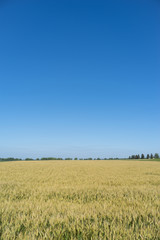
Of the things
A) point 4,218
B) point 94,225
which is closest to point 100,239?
point 94,225

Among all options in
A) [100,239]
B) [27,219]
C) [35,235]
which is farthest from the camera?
[27,219]

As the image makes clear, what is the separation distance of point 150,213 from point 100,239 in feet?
5.07

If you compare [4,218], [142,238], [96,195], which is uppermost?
[142,238]

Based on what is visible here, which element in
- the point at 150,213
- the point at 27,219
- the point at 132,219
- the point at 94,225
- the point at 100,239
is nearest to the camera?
the point at 100,239

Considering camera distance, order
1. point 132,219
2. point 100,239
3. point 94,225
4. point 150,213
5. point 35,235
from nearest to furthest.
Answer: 1. point 100,239
2. point 35,235
3. point 94,225
4. point 132,219
5. point 150,213

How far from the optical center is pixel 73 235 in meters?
1.92

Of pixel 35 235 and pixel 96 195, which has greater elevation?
pixel 35 235

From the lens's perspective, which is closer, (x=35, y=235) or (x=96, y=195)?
(x=35, y=235)

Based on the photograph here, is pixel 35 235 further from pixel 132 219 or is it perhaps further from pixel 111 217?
pixel 132 219

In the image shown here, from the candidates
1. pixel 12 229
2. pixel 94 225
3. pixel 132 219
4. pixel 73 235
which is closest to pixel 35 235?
pixel 12 229

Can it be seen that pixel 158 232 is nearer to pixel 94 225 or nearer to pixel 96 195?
pixel 94 225

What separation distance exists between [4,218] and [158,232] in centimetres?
241

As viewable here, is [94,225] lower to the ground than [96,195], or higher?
higher

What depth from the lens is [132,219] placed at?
2422 mm
